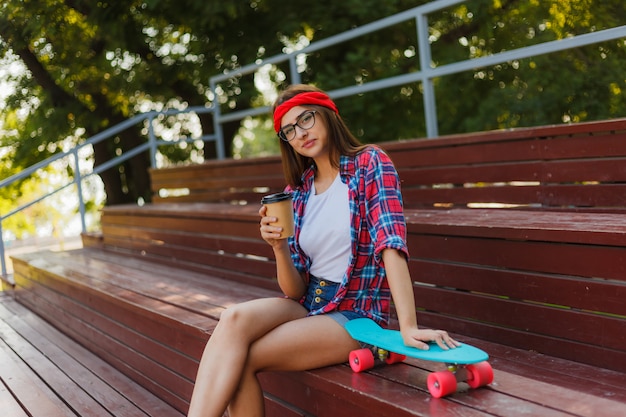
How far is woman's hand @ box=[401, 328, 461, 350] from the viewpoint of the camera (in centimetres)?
204

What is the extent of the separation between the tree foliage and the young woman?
6.54 feet

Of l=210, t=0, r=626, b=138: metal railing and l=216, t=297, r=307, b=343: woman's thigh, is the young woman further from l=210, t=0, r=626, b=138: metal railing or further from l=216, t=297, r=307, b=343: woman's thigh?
l=210, t=0, r=626, b=138: metal railing

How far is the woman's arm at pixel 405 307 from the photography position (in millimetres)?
2059

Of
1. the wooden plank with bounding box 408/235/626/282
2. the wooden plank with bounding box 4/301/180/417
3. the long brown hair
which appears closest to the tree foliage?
the wooden plank with bounding box 408/235/626/282

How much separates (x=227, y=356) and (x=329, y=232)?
1.80 feet

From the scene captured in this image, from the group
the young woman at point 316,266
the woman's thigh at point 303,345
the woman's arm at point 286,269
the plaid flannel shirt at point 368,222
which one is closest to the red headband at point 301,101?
the young woman at point 316,266

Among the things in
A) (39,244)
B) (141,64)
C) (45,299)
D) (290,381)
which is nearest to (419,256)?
(290,381)

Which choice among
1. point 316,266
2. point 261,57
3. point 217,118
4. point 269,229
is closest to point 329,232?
point 316,266

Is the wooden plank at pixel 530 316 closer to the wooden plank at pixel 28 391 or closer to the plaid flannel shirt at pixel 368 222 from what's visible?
the plaid flannel shirt at pixel 368 222

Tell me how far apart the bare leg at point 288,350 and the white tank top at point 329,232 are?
0.23m

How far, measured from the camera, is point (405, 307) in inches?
85.1

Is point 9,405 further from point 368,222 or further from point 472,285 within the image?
point 472,285

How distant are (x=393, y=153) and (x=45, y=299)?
302 centimetres

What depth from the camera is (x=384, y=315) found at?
2.54m
